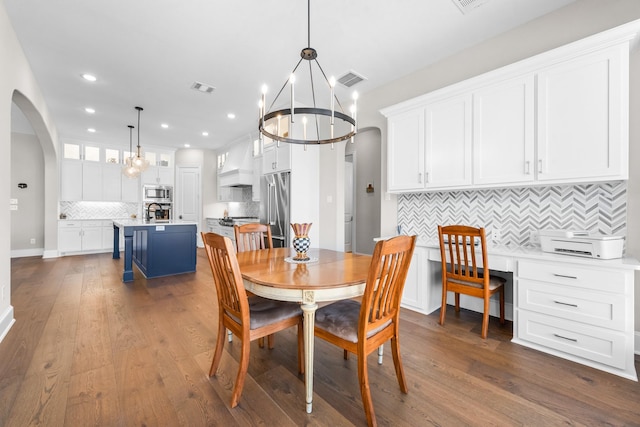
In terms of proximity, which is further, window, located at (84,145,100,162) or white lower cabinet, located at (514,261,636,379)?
window, located at (84,145,100,162)

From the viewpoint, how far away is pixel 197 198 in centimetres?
784

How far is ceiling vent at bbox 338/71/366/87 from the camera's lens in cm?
351

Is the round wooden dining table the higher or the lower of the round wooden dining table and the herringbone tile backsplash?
the lower

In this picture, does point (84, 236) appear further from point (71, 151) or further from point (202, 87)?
point (202, 87)

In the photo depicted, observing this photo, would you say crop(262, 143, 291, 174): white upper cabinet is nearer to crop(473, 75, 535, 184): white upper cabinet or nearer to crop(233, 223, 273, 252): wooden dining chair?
crop(233, 223, 273, 252): wooden dining chair

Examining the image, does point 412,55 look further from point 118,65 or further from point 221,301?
point 118,65

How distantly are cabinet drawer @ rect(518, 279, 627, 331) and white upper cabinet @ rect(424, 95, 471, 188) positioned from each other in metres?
1.10

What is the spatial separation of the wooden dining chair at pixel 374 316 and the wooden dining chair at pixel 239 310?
26 centimetres

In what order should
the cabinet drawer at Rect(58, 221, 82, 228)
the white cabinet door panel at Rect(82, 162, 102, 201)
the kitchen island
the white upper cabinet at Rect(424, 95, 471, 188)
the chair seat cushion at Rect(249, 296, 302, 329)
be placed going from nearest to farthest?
the chair seat cushion at Rect(249, 296, 302, 329)
the white upper cabinet at Rect(424, 95, 471, 188)
the kitchen island
the cabinet drawer at Rect(58, 221, 82, 228)
the white cabinet door panel at Rect(82, 162, 102, 201)

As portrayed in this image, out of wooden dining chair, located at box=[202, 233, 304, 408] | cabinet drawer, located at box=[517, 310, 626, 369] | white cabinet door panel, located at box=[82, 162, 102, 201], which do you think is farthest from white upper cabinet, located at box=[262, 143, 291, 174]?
white cabinet door panel, located at box=[82, 162, 102, 201]

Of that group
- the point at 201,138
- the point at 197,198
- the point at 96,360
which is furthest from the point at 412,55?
the point at 197,198

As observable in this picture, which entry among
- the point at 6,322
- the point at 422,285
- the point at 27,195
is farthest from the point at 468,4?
the point at 27,195

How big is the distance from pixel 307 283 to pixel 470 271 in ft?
6.49

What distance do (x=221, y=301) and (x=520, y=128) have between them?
9.26 feet
